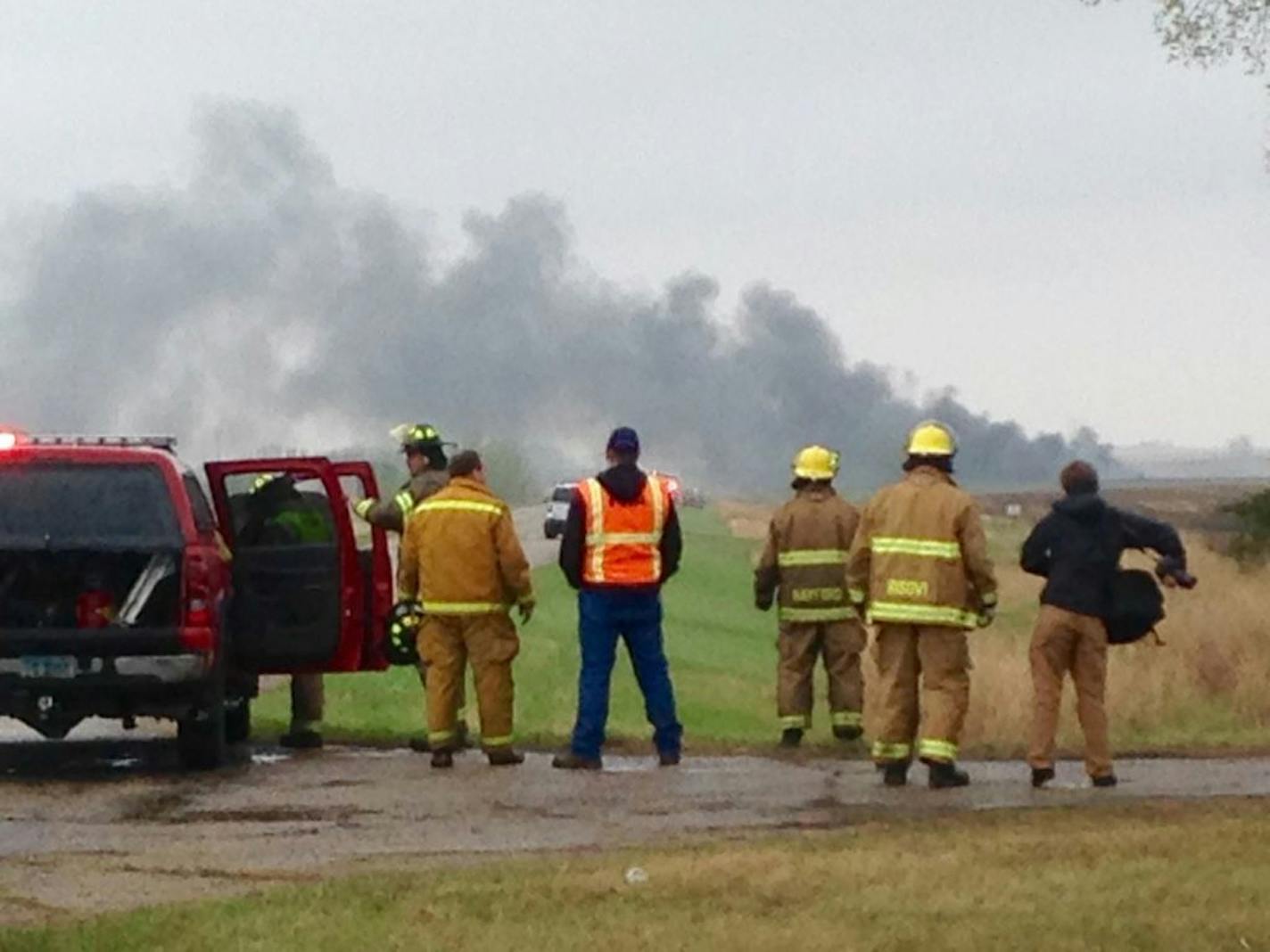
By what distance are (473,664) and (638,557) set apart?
1.10m

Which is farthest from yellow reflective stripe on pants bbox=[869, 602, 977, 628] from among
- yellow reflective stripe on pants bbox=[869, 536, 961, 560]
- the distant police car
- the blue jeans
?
the distant police car

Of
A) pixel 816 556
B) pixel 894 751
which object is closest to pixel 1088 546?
pixel 894 751

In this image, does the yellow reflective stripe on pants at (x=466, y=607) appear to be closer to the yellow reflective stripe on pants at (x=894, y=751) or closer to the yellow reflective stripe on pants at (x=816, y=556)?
the yellow reflective stripe on pants at (x=816, y=556)

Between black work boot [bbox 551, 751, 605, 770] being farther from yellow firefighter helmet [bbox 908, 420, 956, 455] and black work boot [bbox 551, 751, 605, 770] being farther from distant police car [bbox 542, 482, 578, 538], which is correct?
distant police car [bbox 542, 482, 578, 538]

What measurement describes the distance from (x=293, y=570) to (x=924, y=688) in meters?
4.28

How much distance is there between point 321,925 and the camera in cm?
894

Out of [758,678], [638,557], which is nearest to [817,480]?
[638,557]

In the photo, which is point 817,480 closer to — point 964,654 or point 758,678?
point 964,654

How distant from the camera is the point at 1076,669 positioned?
14.6 meters

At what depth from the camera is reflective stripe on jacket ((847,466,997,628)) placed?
14266 millimetres

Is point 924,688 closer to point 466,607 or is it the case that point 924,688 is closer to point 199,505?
point 466,607

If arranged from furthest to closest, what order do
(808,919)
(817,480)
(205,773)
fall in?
(817,480) < (205,773) < (808,919)

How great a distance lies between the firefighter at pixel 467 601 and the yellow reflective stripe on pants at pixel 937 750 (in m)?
2.54

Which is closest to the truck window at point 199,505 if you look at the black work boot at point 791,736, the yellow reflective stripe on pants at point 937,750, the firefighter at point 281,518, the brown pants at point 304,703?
the firefighter at point 281,518
